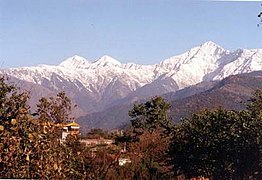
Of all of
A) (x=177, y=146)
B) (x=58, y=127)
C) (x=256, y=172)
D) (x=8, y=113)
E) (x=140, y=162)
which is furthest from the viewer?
(x=140, y=162)

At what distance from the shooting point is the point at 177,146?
42.6 feet

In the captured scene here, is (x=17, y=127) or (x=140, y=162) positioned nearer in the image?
(x=17, y=127)

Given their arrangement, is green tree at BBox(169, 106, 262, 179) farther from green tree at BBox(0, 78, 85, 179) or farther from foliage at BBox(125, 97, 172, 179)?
green tree at BBox(0, 78, 85, 179)

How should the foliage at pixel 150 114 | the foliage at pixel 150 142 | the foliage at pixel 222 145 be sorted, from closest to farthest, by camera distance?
the foliage at pixel 222 145, the foliage at pixel 150 142, the foliage at pixel 150 114

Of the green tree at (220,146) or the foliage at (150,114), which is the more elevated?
the foliage at (150,114)

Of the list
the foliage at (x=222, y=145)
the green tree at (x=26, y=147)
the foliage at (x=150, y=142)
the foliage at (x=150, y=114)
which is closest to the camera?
the green tree at (x=26, y=147)

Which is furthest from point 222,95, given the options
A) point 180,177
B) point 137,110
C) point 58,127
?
point 58,127

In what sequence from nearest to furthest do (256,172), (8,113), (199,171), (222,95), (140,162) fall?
1. (8,113)
2. (256,172)
3. (199,171)
4. (140,162)
5. (222,95)

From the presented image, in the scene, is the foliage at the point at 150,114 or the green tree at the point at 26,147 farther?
the foliage at the point at 150,114

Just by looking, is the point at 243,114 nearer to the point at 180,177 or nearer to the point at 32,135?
the point at 180,177

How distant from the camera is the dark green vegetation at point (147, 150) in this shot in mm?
2676

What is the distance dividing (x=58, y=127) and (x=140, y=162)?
36.1ft

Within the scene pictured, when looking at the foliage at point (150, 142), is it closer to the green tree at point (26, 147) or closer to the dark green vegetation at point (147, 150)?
the dark green vegetation at point (147, 150)

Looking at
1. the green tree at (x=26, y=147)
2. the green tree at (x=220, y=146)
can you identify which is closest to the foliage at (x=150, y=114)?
the green tree at (x=220, y=146)
